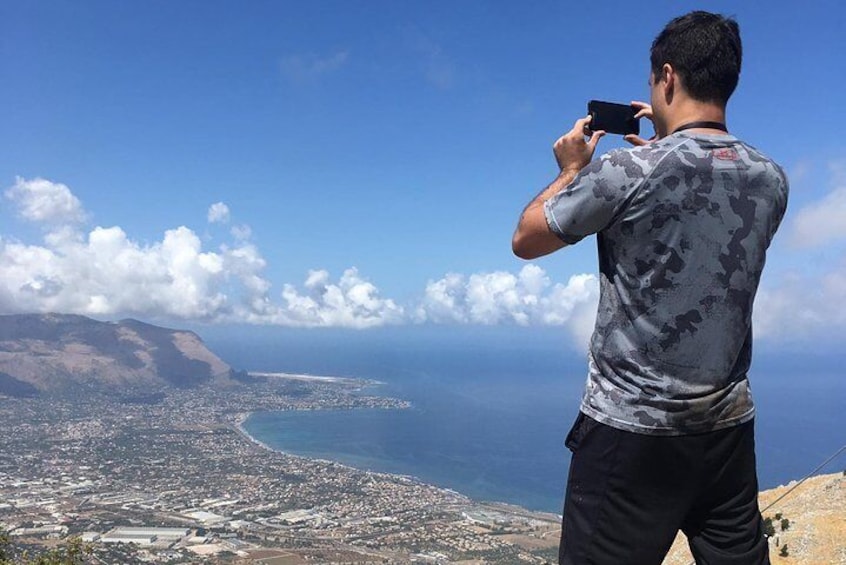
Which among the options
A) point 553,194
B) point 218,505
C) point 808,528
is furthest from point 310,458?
point 553,194

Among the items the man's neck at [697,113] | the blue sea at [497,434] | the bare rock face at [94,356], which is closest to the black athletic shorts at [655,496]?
the man's neck at [697,113]

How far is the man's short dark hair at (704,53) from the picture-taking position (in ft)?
5.04

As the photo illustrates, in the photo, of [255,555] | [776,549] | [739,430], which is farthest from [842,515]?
[255,555]

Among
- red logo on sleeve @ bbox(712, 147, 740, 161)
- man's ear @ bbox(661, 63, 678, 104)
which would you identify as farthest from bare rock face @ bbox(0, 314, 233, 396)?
red logo on sleeve @ bbox(712, 147, 740, 161)

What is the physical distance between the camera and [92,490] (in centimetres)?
5344

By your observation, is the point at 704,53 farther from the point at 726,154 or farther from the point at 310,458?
the point at 310,458

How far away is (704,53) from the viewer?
1.53 meters

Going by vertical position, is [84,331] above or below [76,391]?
above

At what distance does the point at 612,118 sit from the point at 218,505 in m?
53.8

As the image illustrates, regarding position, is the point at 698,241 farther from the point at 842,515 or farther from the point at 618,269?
the point at 842,515

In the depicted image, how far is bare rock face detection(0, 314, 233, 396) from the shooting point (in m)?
123

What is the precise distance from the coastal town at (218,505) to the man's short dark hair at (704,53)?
85.3ft

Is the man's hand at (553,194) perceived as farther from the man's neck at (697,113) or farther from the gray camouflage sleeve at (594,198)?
the man's neck at (697,113)

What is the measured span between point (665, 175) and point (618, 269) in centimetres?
24
